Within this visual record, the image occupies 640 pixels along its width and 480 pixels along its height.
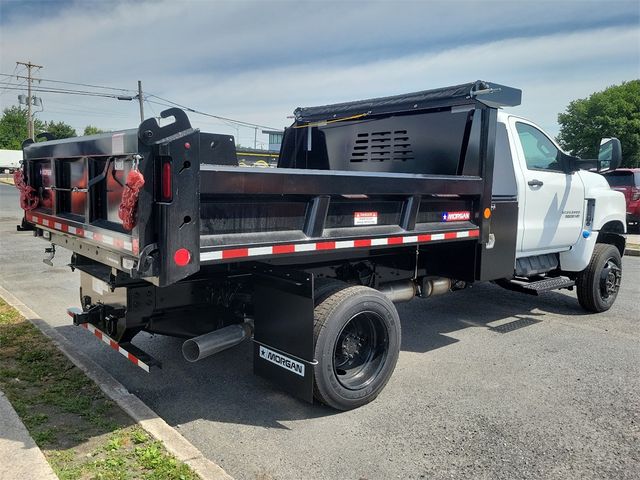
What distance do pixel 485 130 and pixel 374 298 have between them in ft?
6.35

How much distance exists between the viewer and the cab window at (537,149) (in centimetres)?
567

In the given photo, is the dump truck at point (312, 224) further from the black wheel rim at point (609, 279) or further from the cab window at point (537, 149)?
the black wheel rim at point (609, 279)

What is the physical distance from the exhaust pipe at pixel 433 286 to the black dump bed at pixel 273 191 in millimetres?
633

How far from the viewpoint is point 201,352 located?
364 centimetres

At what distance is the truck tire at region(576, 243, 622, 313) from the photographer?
652cm

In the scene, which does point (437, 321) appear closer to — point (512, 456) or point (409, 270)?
point (409, 270)

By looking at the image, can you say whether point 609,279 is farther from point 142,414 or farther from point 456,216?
point 142,414

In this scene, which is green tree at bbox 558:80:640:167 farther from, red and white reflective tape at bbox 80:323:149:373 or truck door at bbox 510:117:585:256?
red and white reflective tape at bbox 80:323:149:373

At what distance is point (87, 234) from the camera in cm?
349

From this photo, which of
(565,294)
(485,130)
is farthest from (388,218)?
(565,294)

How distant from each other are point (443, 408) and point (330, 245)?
150 centimetres

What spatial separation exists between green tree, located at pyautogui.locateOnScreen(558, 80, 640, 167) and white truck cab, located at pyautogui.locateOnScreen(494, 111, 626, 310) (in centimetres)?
3063

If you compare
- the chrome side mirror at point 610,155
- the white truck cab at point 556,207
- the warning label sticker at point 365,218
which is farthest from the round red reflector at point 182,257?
the chrome side mirror at point 610,155

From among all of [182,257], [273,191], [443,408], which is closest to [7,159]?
[273,191]
